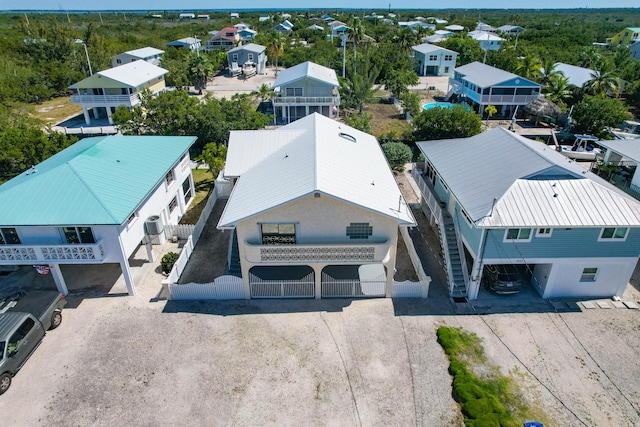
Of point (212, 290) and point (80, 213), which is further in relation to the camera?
point (212, 290)

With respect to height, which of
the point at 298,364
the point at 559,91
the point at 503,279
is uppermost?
the point at 559,91

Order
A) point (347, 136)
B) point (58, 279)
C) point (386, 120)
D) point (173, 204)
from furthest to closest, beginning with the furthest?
point (386, 120), point (173, 204), point (347, 136), point (58, 279)

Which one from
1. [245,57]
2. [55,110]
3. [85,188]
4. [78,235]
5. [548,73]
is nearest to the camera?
[78,235]

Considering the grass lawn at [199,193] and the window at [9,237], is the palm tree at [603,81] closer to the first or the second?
the grass lawn at [199,193]

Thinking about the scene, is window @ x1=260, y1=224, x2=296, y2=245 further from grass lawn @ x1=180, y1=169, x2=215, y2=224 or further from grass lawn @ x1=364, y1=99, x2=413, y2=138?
grass lawn @ x1=364, y1=99, x2=413, y2=138

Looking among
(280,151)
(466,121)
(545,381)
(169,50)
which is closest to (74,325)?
(280,151)

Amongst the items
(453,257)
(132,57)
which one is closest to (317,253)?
(453,257)

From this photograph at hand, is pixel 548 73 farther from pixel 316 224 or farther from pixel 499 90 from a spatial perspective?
pixel 316 224
